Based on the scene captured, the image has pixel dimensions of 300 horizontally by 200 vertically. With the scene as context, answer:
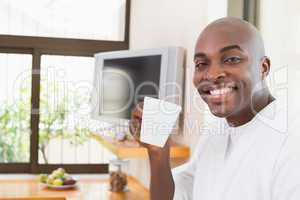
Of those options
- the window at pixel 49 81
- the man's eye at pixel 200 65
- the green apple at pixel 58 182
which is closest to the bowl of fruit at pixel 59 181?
the green apple at pixel 58 182

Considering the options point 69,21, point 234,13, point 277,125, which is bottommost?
point 277,125

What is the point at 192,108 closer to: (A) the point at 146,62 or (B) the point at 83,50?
(A) the point at 146,62

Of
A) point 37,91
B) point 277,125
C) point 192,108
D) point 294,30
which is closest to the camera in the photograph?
point 277,125

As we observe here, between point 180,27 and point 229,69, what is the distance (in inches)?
51.9

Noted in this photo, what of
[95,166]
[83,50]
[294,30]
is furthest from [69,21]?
[294,30]

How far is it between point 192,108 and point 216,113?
3.36 feet

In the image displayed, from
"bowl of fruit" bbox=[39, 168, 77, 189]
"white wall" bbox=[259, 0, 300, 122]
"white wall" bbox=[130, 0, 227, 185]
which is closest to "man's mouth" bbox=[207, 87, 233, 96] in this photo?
"white wall" bbox=[259, 0, 300, 122]

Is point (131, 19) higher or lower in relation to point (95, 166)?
higher

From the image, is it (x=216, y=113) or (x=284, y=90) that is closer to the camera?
(x=216, y=113)

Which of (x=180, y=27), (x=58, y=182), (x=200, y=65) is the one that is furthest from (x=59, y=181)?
(x=200, y=65)

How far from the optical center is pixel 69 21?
3.44 meters

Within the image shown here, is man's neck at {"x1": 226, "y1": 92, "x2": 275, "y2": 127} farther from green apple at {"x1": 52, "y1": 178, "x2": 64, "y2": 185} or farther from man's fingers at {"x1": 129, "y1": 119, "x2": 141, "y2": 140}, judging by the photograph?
green apple at {"x1": 52, "y1": 178, "x2": 64, "y2": 185}

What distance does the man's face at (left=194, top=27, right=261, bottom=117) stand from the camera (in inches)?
39.4

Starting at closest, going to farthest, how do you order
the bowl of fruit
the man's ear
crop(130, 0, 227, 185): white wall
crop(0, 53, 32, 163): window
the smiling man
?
the smiling man, the man's ear, crop(130, 0, 227, 185): white wall, the bowl of fruit, crop(0, 53, 32, 163): window
